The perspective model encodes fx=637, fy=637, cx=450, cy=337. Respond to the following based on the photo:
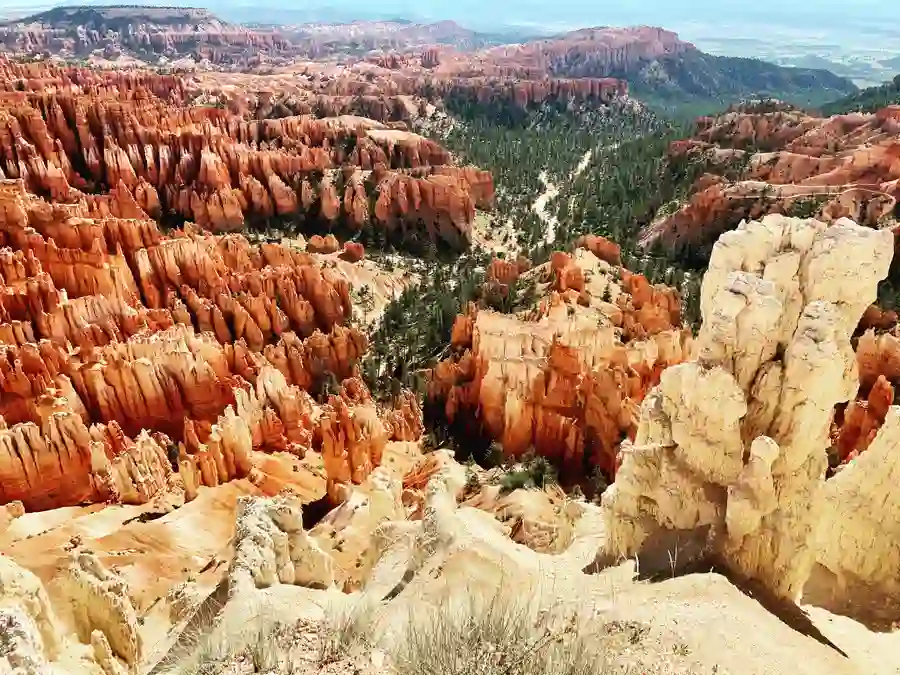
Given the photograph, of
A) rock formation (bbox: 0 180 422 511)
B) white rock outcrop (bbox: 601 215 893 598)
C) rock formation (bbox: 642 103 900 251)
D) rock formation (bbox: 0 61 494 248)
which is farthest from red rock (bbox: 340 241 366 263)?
white rock outcrop (bbox: 601 215 893 598)

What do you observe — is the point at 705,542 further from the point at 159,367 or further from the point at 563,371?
the point at 159,367

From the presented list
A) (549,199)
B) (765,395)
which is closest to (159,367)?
(765,395)

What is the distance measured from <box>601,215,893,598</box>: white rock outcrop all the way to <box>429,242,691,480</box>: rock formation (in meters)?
8.06

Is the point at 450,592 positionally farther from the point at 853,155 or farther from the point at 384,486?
the point at 853,155

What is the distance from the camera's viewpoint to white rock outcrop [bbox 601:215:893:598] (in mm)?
6039

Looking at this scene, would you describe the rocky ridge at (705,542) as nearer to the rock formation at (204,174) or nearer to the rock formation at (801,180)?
the rock formation at (801,180)

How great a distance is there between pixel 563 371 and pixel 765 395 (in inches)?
385

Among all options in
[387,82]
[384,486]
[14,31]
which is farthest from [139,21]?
[384,486]

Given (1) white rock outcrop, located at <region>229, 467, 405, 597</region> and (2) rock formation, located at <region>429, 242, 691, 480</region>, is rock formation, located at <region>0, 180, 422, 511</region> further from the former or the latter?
(1) white rock outcrop, located at <region>229, 467, 405, 597</region>

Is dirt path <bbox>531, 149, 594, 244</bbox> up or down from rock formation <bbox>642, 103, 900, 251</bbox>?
down

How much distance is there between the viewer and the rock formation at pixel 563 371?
15.2 m

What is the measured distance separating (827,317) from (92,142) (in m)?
38.2

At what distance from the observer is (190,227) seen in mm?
26984

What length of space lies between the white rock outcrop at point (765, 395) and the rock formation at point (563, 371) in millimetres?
8059
